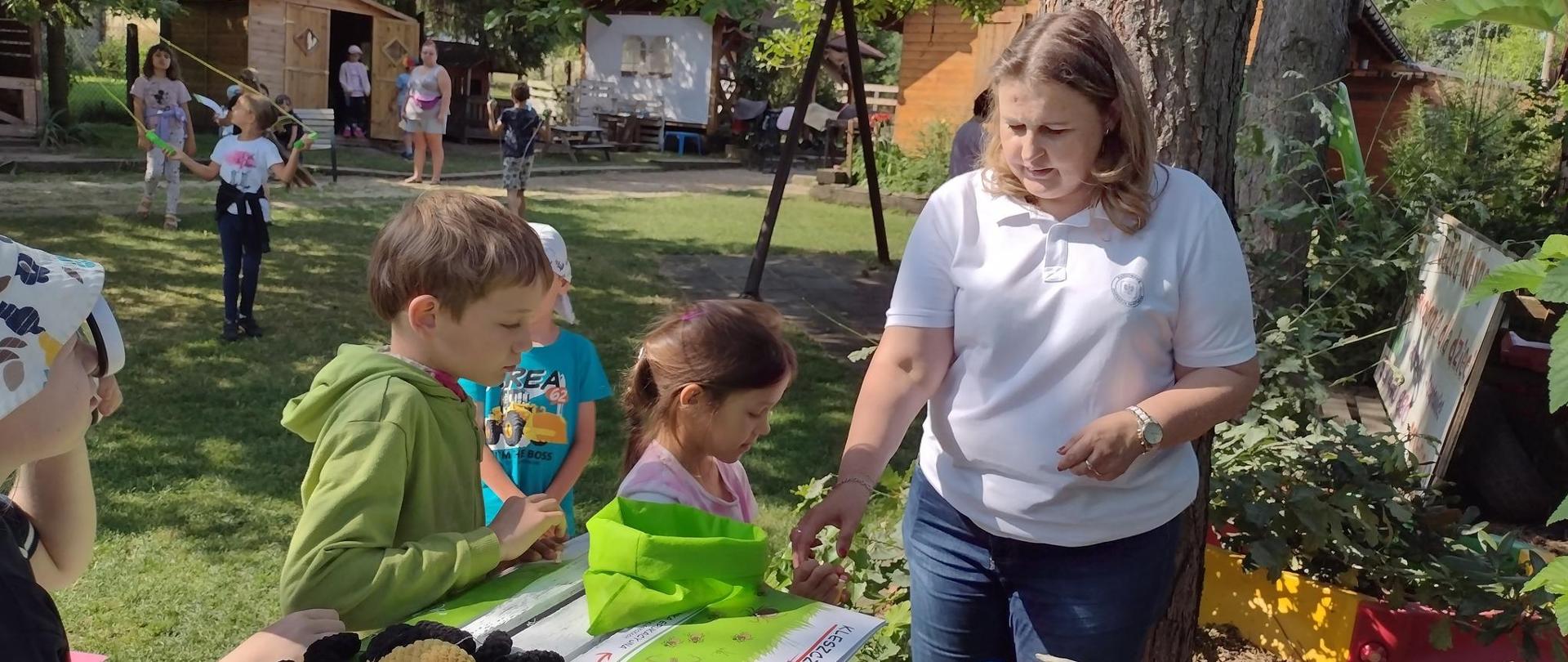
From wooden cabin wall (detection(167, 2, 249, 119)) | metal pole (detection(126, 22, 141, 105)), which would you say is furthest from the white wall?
metal pole (detection(126, 22, 141, 105))

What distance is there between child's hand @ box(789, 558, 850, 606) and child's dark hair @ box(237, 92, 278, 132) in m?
5.91

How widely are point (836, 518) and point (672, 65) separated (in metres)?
23.2

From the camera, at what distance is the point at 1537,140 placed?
27.5ft

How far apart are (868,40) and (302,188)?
84.6 ft

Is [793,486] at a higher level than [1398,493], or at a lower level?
lower

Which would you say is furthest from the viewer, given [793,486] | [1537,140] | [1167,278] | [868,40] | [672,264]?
[868,40]

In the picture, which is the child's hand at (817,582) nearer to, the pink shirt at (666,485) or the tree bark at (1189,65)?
the pink shirt at (666,485)

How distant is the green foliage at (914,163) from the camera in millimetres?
15984

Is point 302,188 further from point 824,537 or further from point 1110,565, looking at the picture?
point 1110,565

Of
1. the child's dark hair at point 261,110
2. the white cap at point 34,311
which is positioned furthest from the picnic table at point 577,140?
the white cap at point 34,311

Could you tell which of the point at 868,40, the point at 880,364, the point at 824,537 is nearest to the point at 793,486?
the point at 824,537

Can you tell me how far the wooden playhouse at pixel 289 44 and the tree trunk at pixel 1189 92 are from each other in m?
18.9

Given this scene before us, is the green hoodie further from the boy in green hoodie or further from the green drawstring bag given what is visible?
the green drawstring bag

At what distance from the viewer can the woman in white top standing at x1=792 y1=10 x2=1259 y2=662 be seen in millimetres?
1860
